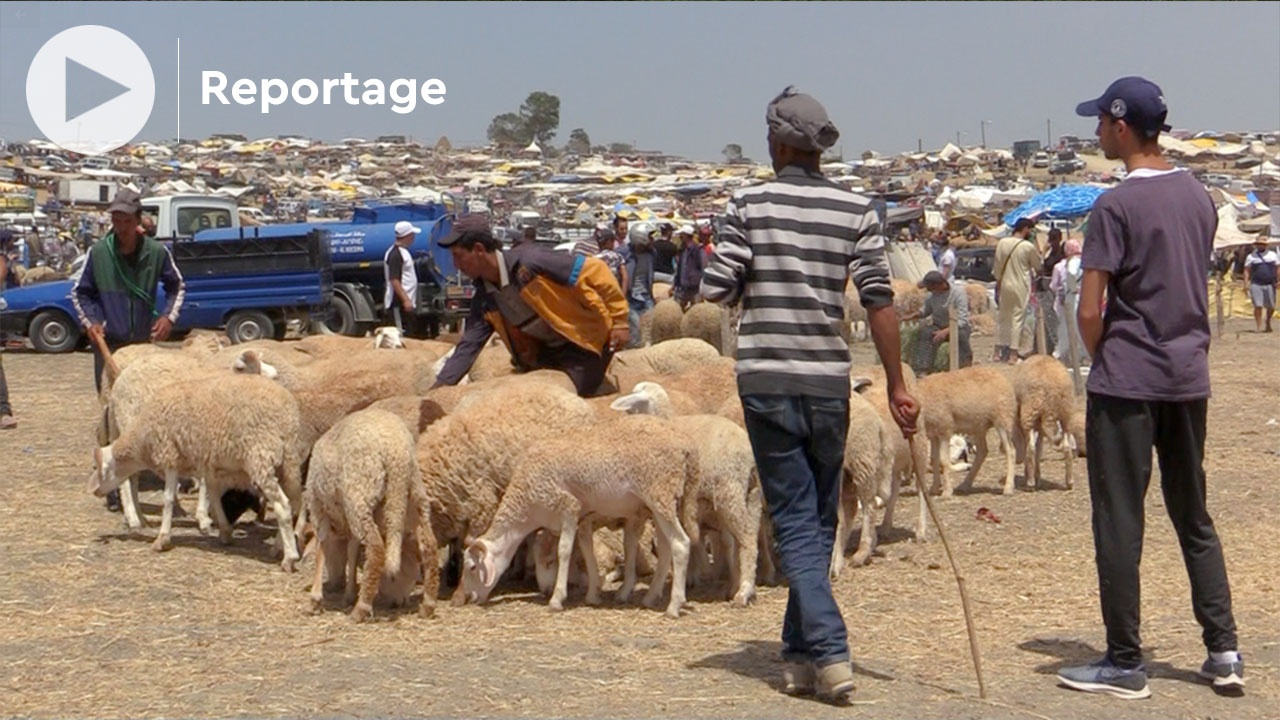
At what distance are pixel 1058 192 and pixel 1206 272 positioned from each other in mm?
18077

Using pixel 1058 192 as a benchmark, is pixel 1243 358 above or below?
below

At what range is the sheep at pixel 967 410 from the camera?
1102 centimetres

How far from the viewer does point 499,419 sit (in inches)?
298

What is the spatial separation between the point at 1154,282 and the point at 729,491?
2.53 m

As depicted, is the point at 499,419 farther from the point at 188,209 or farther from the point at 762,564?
the point at 188,209

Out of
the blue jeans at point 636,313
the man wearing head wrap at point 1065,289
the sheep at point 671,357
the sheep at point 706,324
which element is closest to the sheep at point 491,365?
the sheep at point 671,357

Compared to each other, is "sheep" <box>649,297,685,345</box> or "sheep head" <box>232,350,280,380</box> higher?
"sheep head" <box>232,350,280,380</box>

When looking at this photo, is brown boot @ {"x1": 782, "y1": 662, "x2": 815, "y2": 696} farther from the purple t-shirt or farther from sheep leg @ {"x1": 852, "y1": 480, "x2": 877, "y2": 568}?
sheep leg @ {"x1": 852, "y1": 480, "x2": 877, "y2": 568}

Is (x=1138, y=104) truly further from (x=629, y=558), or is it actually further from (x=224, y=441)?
(x=224, y=441)

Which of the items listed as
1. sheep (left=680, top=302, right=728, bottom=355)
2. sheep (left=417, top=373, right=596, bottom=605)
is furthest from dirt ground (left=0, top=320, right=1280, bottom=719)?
sheep (left=680, top=302, right=728, bottom=355)

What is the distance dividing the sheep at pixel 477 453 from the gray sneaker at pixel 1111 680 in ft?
9.38

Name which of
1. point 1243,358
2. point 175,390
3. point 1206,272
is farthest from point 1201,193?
point 1243,358

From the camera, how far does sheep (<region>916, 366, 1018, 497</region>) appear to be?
36.1 ft

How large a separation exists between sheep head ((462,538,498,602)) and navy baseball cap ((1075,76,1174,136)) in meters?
3.39
